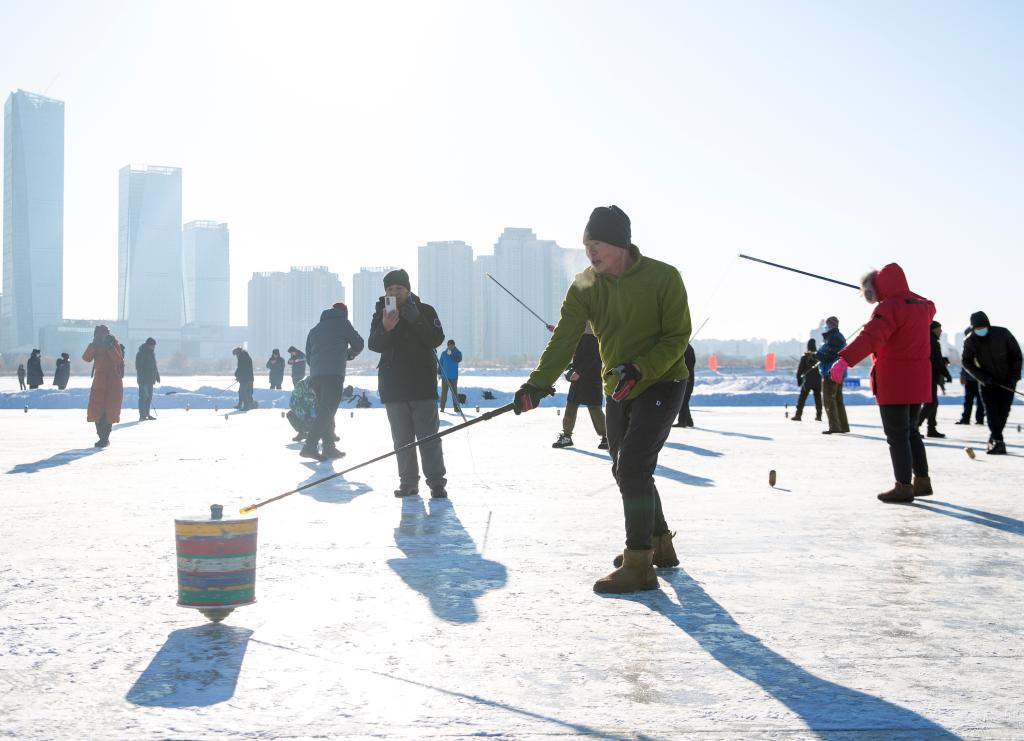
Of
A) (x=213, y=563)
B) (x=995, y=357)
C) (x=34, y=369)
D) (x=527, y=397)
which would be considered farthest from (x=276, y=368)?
(x=213, y=563)

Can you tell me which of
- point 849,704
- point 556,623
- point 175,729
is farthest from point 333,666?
point 849,704

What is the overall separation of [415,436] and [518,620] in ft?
14.6

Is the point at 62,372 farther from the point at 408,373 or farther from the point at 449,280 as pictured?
the point at 449,280

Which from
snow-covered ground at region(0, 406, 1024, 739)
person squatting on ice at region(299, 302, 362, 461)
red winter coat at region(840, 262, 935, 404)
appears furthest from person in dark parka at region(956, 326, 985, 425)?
person squatting on ice at region(299, 302, 362, 461)

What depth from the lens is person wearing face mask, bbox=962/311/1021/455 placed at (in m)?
11.8

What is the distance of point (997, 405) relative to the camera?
462 inches

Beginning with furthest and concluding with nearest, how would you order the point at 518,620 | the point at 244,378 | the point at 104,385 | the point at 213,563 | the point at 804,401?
the point at 244,378, the point at 804,401, the point at 104,385, the point at 518,620, the point at 213,563

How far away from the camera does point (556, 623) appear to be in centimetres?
394

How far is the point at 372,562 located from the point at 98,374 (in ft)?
31.9

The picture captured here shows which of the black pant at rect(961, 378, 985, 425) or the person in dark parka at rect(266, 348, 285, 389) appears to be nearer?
the black pant at rect(961, 378, 985, 425)

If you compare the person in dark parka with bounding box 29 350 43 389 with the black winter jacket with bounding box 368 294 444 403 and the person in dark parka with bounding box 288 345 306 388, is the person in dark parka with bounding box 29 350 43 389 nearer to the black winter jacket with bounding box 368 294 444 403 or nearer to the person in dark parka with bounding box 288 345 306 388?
the person in dark parka with bounding box 288 345 306 388

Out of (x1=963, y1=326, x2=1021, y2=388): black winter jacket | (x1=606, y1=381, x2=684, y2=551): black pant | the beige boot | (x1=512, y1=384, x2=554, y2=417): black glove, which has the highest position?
(x1=963, y1=326, x2=1021, y2=388): black winter jacket

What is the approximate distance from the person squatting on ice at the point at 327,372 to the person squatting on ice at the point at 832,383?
305 inches

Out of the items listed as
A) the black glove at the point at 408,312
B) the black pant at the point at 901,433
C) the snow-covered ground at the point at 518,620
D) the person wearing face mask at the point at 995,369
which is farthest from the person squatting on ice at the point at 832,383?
the black glove at the point at 408,312
